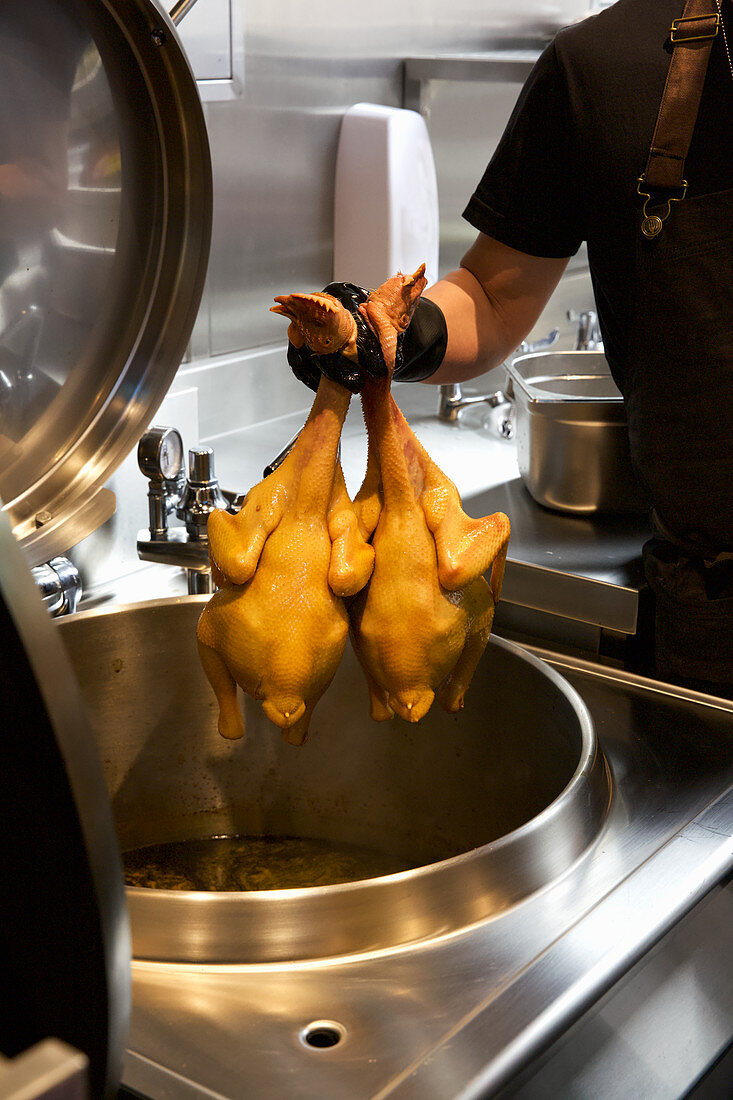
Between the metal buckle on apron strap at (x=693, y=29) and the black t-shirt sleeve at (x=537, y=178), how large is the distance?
0.13m

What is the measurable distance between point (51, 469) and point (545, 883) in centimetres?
70

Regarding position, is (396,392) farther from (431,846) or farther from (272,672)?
(272,672)

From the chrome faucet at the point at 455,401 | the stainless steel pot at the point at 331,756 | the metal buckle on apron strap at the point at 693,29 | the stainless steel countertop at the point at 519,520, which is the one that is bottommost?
the stainless steel pot at the point at 331,756

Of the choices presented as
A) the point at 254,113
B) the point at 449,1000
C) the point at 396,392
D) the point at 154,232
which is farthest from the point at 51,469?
the point at 396,392

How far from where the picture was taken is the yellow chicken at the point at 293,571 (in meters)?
0.84

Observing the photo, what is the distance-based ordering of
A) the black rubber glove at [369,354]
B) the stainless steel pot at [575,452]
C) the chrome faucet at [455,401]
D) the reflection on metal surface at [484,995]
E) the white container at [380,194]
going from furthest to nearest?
the chrome faucet at [455,401], the white container at [380,194], the stainless steel pot at [575,452], the black rubber glove at [369,354], the reflection on metal surface at [484,995]

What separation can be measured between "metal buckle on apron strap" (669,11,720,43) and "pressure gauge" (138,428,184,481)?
0.73 m

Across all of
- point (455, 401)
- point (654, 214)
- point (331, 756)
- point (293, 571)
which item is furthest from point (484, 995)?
point (455, 401)

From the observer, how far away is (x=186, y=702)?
1.28 metres

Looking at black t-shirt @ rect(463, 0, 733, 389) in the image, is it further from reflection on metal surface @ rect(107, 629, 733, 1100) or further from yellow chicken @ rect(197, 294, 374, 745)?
reflection on metal surface @ rect(107, 629, 733, 1100)

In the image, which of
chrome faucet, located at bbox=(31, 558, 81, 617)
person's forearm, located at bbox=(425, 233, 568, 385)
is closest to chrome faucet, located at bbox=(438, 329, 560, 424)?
person's forearm, located at bbox=(425, 233, 568, 385)

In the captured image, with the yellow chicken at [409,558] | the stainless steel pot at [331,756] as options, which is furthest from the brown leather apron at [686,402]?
the yellow chicken at [409,558]

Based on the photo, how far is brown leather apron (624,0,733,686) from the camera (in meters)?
1.17

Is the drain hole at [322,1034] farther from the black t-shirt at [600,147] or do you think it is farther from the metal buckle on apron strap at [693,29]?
the metal buckle on apron strap at [693,29]
